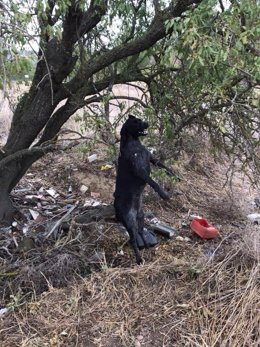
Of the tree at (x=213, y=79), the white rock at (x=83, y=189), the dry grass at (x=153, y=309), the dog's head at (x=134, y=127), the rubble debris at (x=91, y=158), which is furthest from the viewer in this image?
the rubble debris at (x=91, y=158)

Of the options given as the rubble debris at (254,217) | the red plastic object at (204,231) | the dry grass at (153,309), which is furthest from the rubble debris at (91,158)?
the dry grass at (153,309)

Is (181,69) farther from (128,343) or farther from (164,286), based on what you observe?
(128,343)

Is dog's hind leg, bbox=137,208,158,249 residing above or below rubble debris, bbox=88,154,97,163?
below

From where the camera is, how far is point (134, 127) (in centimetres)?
390

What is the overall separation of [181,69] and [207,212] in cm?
261

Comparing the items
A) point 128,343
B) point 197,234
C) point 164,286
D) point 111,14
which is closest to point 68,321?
point 128,343

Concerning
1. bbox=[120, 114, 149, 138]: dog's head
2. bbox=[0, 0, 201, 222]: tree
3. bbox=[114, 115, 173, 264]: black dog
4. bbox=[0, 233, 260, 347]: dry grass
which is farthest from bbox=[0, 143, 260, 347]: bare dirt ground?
bbox=[120, 114, 149, 138]: dog's head

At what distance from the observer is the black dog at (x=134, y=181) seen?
12.9ft

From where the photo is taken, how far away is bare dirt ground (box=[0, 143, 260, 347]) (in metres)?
3.39

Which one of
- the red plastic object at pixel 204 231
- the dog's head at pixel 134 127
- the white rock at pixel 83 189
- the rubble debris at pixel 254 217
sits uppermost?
the dog's head at pixel 134 127

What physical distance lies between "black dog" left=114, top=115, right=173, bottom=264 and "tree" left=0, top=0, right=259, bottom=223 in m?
0.42

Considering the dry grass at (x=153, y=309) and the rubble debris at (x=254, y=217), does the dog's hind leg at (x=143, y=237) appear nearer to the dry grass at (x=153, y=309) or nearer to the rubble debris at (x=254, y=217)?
the dry grass at (x=153, y=309)

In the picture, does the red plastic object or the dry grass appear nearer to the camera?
the dry grass

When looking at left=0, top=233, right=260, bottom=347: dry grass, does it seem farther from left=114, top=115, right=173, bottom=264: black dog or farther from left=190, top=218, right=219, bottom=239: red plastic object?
left=190, top=218, right=219, bottom=239: red plastic object
